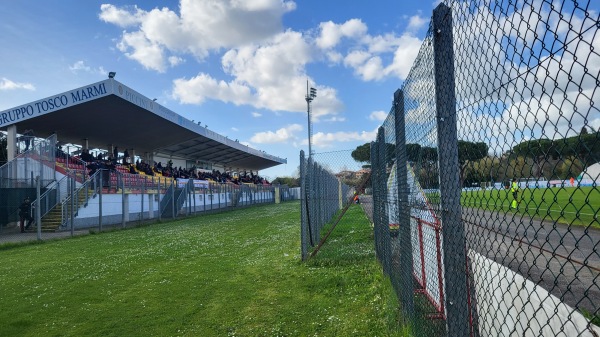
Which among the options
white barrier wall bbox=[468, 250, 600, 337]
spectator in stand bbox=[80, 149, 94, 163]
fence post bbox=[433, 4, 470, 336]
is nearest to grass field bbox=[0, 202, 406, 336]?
white barrier wall bbox=[468, 250, 600, 337]

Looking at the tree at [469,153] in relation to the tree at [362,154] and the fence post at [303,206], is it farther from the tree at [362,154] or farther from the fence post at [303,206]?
the tree at [362,154]

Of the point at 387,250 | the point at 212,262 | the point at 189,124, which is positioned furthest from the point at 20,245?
the point at 189,124

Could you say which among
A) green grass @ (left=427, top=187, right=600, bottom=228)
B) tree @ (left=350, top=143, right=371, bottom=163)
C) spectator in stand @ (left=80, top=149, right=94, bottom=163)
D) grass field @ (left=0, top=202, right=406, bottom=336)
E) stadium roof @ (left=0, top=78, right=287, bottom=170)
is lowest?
grass field @ (left=0, top=202, right=406, bottom=336)

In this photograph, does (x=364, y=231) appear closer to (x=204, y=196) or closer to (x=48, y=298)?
(x=48, y=298)

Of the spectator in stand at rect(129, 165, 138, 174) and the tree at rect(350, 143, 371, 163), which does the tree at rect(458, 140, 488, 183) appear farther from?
the spectator in stand at rect(129, 165, 138, 174)

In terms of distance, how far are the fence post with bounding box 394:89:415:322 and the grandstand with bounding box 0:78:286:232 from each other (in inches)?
552

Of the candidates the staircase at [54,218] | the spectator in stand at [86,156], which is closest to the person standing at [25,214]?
the staircase at [54,218]

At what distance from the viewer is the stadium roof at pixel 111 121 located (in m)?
24.8

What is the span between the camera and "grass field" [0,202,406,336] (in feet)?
16.8

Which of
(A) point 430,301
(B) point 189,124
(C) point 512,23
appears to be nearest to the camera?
(C) point 512,23

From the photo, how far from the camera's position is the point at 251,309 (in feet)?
19.1

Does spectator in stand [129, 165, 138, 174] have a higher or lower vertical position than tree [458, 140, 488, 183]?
higher

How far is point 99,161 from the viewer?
27609 mm

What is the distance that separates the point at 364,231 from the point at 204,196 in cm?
2149
